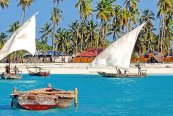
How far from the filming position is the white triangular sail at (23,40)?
2313 inches

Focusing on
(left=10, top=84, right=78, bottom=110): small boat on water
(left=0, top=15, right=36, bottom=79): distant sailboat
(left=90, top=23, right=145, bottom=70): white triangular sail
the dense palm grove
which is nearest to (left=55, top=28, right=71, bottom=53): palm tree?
the dense palm grove

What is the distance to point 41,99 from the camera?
33.8 m

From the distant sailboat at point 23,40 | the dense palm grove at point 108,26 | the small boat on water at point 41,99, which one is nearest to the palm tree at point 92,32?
the dense palm grove at point 108,26

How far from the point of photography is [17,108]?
35.5m

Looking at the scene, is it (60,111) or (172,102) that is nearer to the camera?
(60,111)

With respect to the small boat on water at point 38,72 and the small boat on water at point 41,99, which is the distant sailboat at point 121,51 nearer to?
the small boat on water at point 38,72

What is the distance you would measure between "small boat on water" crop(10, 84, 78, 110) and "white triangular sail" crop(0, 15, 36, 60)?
24.3 meters

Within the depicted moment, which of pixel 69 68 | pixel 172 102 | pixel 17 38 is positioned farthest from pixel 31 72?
pixel 172 102

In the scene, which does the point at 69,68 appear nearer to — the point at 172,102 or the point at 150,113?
the point at 172,102

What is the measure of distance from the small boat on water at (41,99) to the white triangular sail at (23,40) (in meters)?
24.3

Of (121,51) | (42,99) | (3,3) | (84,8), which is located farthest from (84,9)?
(42,99)

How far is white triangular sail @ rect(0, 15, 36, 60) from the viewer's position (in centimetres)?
5875

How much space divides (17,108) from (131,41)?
4048 centimetres

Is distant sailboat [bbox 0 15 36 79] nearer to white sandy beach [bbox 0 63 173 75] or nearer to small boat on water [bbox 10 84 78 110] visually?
small boat on water [bbox 10 84 78 110]
